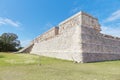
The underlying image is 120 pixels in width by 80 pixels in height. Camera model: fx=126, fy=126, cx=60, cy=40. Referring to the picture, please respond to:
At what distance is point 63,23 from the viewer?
22688 mm

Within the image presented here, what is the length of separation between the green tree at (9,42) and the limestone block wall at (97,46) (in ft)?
131

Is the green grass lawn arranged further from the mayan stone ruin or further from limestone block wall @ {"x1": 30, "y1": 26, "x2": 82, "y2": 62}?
the mayan stone ruin

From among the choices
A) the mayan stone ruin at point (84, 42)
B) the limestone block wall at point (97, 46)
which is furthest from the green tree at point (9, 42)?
the limestone block wall at point (97, 46)

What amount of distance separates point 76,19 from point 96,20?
3.78m

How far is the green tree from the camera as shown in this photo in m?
49.5

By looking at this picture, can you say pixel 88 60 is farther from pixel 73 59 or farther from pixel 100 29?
pixel 100 29

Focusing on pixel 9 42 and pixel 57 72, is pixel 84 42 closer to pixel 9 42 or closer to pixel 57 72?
pixel 57 72

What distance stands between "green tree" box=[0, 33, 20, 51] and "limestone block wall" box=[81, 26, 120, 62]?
40008 mm

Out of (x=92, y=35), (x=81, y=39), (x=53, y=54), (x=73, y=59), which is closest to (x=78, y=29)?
(x=81, y=39)

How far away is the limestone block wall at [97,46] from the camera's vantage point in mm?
16939

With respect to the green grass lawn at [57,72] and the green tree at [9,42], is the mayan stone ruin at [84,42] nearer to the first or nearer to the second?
the green grass lawn at [57,72]

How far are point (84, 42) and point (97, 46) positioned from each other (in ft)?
9.70

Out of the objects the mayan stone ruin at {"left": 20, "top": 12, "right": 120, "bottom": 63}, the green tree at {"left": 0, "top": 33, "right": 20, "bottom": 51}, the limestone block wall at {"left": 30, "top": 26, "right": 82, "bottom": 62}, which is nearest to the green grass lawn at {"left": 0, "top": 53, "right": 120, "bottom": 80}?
the limestone block wall at {"left": 30, "top": 26, "right": 82, "bottom": 62}

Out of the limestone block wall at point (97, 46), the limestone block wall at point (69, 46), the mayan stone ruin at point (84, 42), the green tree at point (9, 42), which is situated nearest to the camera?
the limestone block wall at point (69, 46)
